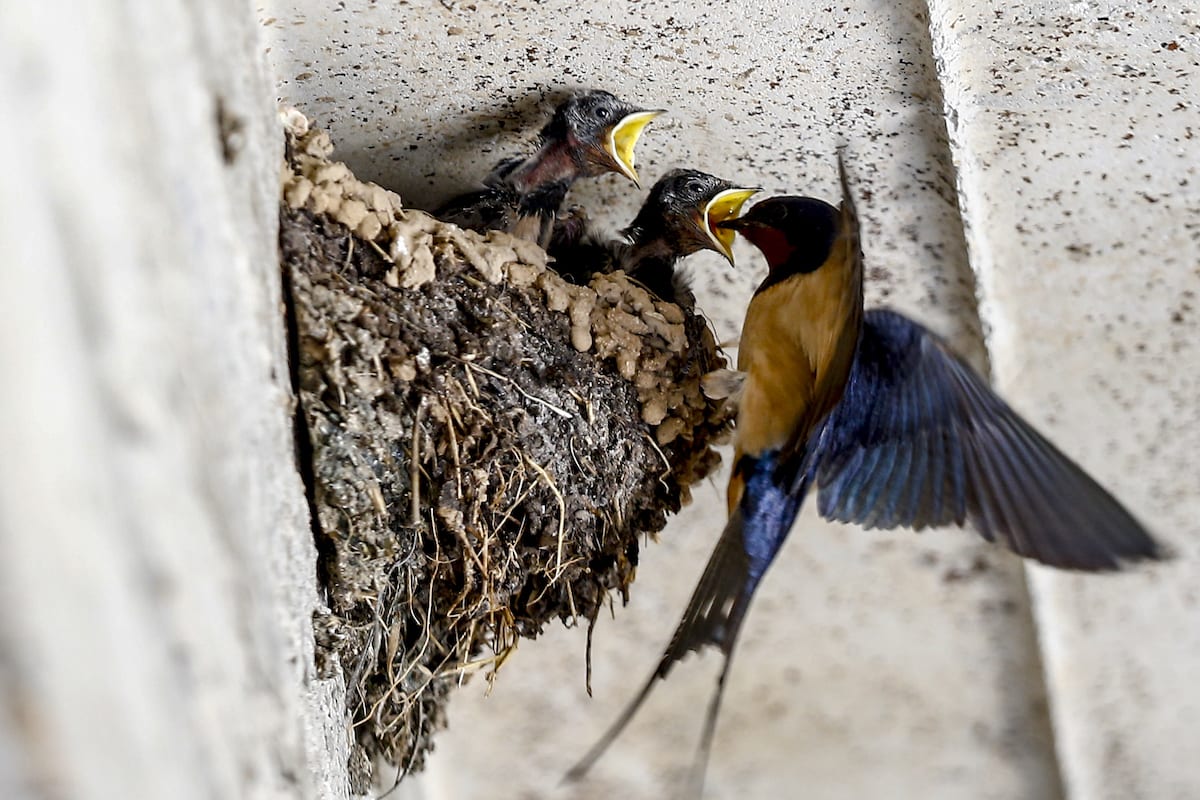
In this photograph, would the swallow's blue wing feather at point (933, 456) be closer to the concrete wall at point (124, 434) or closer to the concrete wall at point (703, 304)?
the concrete wall at point (703, 304)

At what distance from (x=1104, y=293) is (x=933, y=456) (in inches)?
22.1

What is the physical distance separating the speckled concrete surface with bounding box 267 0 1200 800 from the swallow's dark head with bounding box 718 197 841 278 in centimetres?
10

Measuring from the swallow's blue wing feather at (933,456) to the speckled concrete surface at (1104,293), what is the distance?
320mm

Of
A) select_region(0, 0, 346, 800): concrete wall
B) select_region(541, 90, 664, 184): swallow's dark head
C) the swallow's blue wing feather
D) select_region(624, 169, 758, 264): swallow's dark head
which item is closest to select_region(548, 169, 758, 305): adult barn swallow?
select_region(624, 169, 758, 264): swallow's dark head

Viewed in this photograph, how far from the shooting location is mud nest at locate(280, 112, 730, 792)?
50.8 inches

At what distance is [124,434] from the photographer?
60cm

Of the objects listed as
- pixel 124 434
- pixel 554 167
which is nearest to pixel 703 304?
pixel 554 167

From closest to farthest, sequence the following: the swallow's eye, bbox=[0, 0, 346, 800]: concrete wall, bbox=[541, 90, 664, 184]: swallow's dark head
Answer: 1. bbox=[0, 0, 346, 800]: concrete wall
2. bbox=[541, 90, 664, 184]: swallow's dark head
3. the swallow's eye

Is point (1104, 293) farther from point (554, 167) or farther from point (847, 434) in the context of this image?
point (554, 167)

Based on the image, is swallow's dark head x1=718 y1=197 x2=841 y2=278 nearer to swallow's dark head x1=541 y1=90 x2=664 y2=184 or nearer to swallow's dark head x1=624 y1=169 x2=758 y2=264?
swallow's dark head x1=624 y1=169 x2=758 y2=264

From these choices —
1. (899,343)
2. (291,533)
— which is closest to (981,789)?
(899,343)

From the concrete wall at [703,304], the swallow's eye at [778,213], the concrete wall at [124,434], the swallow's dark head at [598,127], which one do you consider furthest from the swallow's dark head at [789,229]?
the concrete wall at [124,434]

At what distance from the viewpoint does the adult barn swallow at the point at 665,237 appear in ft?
5.82

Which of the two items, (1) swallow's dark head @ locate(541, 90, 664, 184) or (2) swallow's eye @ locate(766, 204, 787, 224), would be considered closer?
(1) swallow's dark head @ locate(541, 90, 664, 184)
